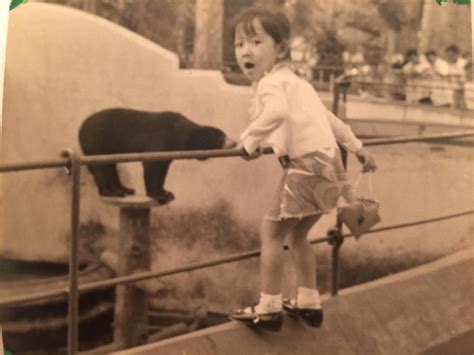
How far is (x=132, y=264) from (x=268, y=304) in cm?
26

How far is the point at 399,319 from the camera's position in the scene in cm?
146

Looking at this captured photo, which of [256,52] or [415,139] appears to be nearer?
[256,52]

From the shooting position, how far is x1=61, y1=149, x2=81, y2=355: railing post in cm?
118

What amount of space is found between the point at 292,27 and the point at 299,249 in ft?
1.31

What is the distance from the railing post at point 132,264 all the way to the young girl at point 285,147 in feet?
0.55

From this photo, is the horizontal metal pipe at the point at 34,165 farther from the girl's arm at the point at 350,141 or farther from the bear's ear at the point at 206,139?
the girl's arm at the point at 350,141

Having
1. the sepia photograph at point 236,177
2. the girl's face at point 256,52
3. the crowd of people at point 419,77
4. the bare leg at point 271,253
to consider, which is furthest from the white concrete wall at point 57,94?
the crowd of people at point 419,77

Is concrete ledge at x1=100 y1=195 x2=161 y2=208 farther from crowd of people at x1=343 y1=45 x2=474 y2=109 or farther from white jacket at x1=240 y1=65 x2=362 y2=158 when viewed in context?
crowd of people at x1=343 y1=45 x2=474 y2=109

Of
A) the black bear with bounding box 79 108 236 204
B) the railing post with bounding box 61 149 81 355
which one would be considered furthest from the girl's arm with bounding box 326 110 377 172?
the railing post with bounding box 61 149 81 355

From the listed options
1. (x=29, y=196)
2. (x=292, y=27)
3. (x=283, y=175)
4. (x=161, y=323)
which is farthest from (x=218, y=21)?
(x=161, y=323)

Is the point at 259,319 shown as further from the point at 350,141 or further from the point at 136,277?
the point at 350,141

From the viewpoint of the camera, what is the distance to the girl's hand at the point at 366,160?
138 cm

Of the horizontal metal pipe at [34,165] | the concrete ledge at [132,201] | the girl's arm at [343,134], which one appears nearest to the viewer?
the horizontal metal pipe at [34,165]

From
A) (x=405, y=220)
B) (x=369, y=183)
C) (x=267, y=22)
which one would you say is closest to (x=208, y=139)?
(x=267, y=22)
